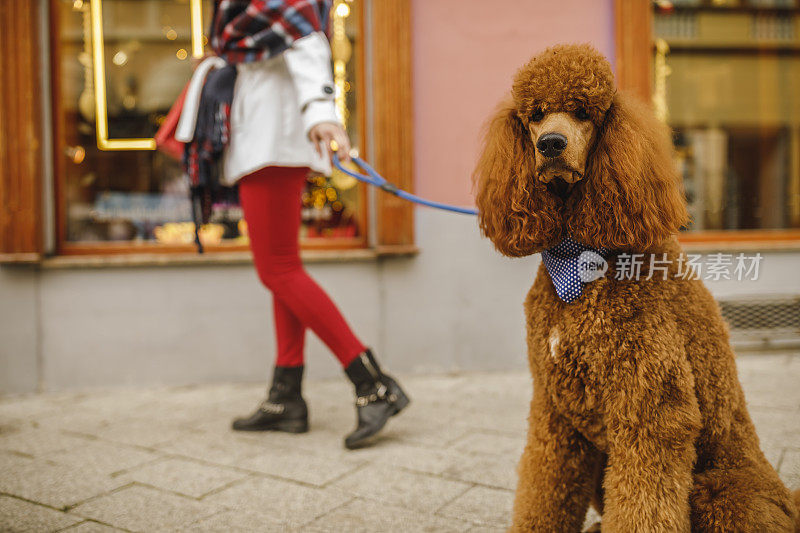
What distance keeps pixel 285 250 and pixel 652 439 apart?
1796 millimetres

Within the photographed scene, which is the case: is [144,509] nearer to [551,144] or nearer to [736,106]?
[551,144]

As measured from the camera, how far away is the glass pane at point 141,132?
4344mm

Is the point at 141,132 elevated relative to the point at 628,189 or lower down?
elevated

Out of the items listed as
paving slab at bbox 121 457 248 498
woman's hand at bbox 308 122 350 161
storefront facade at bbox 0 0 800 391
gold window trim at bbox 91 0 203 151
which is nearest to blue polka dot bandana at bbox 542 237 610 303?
woman's hand at bbox 308 122 350 161

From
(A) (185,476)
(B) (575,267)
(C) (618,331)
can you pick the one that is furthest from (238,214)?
(C) (618,331)

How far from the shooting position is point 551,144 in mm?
1509

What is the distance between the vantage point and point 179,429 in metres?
3.24

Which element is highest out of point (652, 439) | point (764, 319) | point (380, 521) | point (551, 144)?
point (551, 144)

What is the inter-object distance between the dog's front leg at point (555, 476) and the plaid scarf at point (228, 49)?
5.81 ft

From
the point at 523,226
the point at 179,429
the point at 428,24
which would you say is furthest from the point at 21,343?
the point at 523,226

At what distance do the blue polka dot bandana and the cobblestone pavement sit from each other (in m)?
0.91

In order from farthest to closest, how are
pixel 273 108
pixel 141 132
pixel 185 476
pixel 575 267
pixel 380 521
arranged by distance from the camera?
1. pixel 141 132
2. pixel 273 108
3. pixel 185 476
4. pixel 380 521
5. pixel 575 267

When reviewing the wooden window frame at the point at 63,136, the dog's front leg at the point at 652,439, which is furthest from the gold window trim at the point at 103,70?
the dog's front leg at the point at 652,439

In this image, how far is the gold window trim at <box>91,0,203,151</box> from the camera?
4441mm
